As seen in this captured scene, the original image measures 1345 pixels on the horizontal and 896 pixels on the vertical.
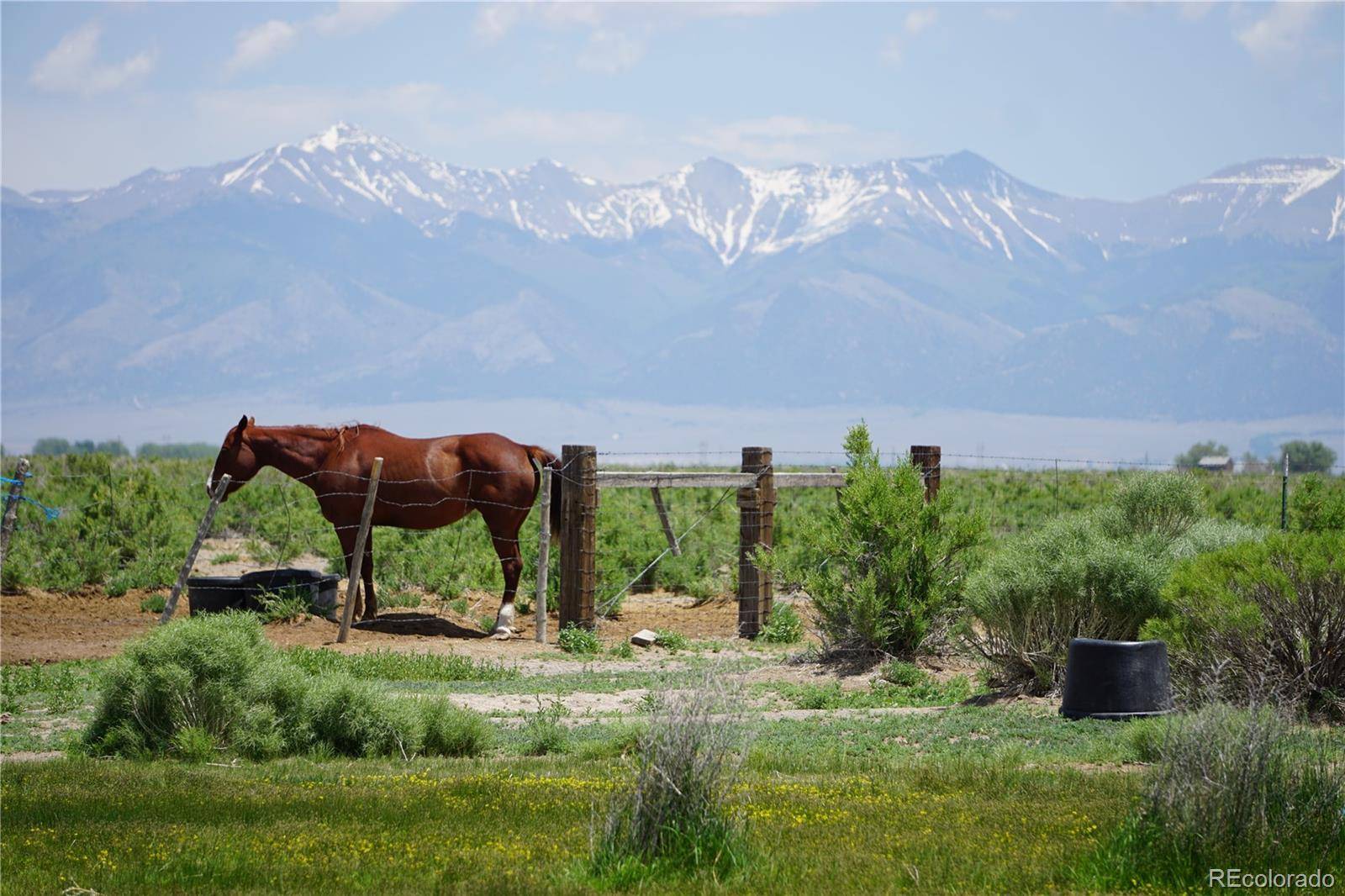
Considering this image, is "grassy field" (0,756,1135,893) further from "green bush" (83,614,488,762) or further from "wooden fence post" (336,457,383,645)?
"wooden fence post" (336,457,383,645)

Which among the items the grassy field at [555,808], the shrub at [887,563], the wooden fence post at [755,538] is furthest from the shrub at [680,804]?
the wooden fence post at [755,538]

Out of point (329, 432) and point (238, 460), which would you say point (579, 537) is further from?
point (238, 460)

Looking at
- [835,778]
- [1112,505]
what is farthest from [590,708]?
[1112,505]

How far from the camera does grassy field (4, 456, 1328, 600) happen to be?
21.5 meters

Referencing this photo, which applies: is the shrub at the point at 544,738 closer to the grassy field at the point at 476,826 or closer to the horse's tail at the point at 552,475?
the grassy field at the point at 476,826

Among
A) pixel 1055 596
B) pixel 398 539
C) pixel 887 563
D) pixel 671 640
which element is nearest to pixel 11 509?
pixel 671 640

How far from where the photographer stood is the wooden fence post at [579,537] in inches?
700

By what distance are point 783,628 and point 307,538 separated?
10.9 meters

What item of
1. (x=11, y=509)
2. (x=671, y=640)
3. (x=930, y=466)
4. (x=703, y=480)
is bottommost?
(x=671, y=640)

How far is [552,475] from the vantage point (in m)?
18.3

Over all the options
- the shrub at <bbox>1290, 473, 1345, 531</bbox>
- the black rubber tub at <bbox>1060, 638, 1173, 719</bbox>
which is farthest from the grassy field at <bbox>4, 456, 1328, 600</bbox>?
the black rubber tub at <bbox>1060, 638, 1173, 719</bbox>

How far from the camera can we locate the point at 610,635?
60.2 ft

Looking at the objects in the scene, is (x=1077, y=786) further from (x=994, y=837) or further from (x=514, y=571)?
(x=514, y=571)

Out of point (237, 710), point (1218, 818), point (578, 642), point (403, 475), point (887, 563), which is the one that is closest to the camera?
point (1218, 818)
